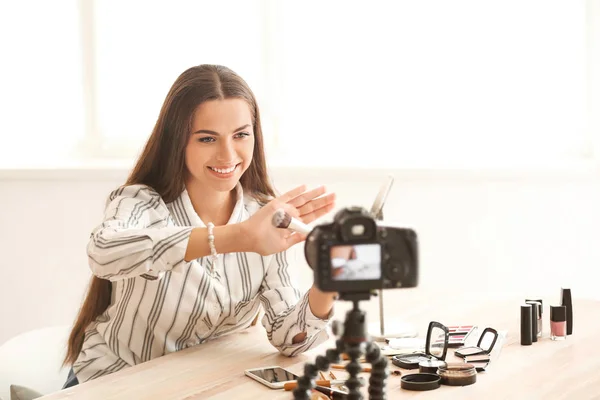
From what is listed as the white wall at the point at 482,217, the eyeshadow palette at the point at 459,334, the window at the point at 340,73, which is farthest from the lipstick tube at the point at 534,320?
the window at the point at 340,73

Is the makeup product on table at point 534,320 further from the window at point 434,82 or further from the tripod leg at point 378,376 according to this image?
the window at point 434,82

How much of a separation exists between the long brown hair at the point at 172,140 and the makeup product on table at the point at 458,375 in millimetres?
815

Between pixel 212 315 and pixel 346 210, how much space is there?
0.97m

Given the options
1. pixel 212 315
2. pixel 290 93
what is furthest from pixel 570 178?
pixel 212 315

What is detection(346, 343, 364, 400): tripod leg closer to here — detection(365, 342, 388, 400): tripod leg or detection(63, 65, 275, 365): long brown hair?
Result: detection(365, 342, 388, 400): tripod leg

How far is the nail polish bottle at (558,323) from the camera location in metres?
1.94

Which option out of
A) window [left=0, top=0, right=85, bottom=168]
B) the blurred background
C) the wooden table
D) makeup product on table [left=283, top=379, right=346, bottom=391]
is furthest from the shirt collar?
window [left=0, top=0, right=85, bottom=168]

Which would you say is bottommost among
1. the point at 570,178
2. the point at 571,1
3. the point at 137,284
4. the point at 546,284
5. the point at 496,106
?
the point at 546,284

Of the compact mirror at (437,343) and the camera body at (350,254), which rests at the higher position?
the camera body at (350,254)

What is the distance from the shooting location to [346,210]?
1.15 m

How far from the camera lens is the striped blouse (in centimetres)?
198

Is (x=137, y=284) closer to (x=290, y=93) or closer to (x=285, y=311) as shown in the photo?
(x=285, y=311)

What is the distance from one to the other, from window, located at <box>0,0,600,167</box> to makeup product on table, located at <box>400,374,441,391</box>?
1759mm

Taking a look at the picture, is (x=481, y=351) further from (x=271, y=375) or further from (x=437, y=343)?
(x=271, y=375)
